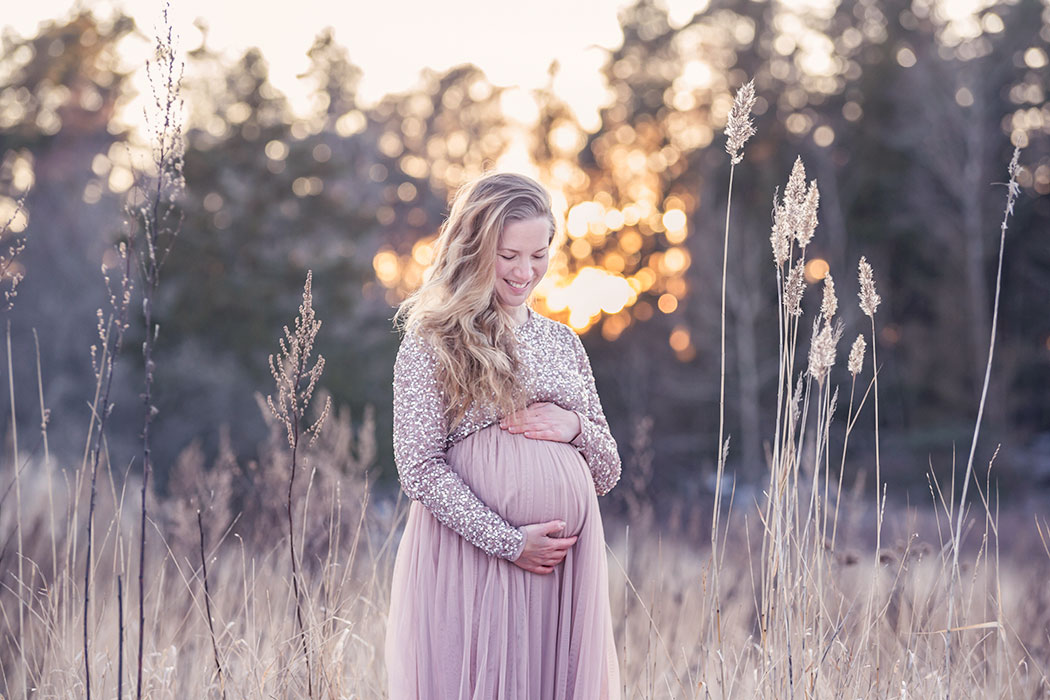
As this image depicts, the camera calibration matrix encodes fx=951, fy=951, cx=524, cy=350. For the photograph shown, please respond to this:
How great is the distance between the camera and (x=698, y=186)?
20.2 meters

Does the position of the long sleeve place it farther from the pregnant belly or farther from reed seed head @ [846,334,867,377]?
reed seed head @ [846,334,867,377]

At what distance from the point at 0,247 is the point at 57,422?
7.85 ft

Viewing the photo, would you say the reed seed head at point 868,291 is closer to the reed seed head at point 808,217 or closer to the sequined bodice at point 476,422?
the reed seed head at point 808,217

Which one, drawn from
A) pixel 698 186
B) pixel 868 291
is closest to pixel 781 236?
pixel 868 291

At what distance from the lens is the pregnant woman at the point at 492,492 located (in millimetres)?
2240

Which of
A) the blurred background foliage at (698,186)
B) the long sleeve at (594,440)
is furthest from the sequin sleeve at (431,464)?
the blurred background foliage at (698,186)

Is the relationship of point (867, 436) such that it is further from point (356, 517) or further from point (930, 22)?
point (356, 517)

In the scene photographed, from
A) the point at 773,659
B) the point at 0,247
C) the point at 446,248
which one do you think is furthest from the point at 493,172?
the point at 0,247

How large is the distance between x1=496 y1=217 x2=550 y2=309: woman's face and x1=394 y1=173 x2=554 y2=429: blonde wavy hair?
0.06ft

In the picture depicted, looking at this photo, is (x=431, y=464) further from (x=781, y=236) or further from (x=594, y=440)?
(x=781, y=236)

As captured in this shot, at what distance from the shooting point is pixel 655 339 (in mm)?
19922

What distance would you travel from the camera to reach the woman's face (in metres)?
2.39

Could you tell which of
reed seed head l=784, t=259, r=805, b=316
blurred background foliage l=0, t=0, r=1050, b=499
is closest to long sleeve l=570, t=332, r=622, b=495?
reed seed head l=784, t=259, r=805, b=316

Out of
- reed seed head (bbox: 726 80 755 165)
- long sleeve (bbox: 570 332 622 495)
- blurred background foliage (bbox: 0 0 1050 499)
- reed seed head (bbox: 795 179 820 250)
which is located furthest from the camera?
blurred background foliage (bbox: 0 0 1050 499)
